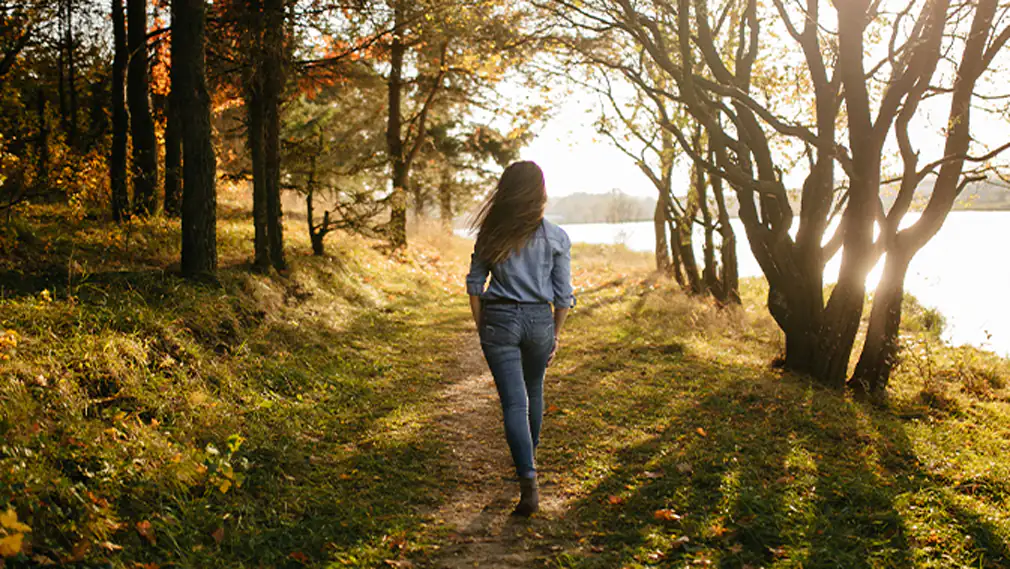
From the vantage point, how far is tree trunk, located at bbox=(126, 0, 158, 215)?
430 inches

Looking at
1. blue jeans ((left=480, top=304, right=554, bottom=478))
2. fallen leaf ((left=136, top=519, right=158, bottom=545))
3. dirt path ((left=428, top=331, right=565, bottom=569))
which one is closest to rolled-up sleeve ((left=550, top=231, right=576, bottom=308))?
blue jeans ((left=480, top=304, right=554, bottom=478))

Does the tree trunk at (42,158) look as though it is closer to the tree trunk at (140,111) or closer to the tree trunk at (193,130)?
the tree trunk at (140,111)

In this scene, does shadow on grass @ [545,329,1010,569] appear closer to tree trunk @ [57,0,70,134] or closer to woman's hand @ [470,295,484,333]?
woman's hand @ [470,295,484,333]

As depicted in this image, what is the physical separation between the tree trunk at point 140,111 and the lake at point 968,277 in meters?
10.9

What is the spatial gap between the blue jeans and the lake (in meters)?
5.86

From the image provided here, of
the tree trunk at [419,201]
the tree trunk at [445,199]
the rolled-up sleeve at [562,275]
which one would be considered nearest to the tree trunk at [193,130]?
the rolled-up sleeve at [562,275]

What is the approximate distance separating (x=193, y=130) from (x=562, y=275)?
5631mm

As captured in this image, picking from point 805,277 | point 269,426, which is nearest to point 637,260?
point 805,277

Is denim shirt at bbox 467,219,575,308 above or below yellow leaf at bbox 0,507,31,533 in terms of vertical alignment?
above

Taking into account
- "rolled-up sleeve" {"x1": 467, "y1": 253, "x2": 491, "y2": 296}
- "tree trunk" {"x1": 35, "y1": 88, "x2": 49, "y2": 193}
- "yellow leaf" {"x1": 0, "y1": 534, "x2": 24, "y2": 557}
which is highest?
"tree trunk" {"x1": 35, "y1": 88, "x2": 49, "y2": 193}

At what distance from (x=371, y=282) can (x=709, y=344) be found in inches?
272

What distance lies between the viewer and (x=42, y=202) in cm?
1119

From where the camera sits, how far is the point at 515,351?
13.2 ft

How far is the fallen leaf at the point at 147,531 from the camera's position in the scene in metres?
3.31
